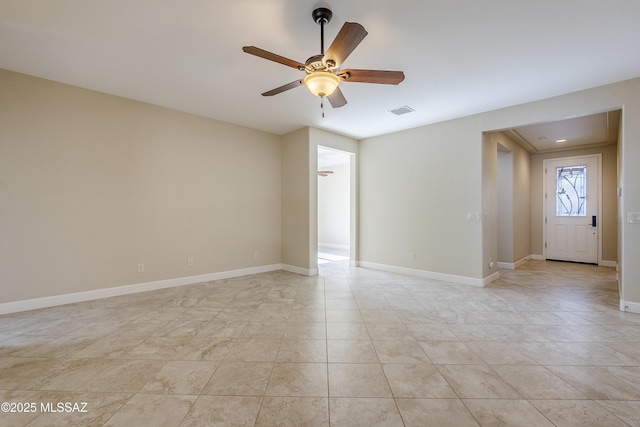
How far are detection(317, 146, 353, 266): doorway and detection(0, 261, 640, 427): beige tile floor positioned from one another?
16.2 ft

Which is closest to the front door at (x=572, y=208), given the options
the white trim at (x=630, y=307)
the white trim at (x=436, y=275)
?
the white trim at (x=436, y=275)

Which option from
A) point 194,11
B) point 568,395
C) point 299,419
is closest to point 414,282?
point 568,395

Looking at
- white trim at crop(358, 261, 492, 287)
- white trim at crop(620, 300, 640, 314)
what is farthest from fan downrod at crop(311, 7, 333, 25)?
white trim at crop(620, 300, 640, 314)

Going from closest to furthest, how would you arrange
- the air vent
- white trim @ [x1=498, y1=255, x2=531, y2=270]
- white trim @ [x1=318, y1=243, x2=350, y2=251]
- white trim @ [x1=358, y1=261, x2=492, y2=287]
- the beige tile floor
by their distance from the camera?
the beige tile floor, the air vent, white trim @ [x1=358, y1=261, x2=492, y2=287], white trim @ [x1=498, y1=255, x2=531, y2=270], white trim @ [x1=318, y1=243, x2=350, y2=251]

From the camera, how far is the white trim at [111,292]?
10.5 ft

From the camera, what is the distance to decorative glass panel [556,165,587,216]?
6.32 metres

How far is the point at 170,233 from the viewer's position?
433 cm

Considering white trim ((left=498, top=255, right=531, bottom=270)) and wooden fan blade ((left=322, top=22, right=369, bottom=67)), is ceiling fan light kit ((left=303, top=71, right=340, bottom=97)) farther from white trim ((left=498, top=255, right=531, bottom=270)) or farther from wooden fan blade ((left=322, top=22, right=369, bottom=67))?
white trim ((left=498, top=255, right=531, bottom=270))

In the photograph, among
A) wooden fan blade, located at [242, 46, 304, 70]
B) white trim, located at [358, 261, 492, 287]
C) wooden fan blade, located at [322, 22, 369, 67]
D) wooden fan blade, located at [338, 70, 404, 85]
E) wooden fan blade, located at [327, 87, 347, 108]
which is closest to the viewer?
wooden fan blade, located at [322, 22, 369, 67]

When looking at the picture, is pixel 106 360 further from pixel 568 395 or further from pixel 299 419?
pixel 568 395

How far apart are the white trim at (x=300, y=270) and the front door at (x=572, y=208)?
6204mm

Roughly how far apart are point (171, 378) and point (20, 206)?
3132 millimetres

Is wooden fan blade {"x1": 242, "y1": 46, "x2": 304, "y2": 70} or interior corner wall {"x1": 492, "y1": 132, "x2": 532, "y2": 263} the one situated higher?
wooden fan blade {"x1": 242, "y1": 46, "x2": 304, "y2": 70}

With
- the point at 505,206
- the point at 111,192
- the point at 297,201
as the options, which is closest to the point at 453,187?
the point at 505,206
